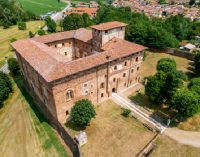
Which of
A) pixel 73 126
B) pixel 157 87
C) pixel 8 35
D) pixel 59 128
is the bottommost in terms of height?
pixel 59 128

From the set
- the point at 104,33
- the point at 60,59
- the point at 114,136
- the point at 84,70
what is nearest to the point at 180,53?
the point at 104,33

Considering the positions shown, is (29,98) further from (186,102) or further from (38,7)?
(38,7)

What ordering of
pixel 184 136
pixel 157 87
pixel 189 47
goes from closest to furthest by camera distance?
pixel 184 136 < pixel 157 87 < pixel 189 47

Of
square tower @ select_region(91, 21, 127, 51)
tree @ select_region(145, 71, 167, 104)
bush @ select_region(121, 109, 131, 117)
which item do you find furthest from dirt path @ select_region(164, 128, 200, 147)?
square tower @ select_region(91, 21, 127, 51)

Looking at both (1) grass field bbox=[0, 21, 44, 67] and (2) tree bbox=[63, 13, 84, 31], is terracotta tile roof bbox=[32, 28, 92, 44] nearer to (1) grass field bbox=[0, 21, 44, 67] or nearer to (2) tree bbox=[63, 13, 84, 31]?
(1) grass field bbox=[0, 21, 44, 67]

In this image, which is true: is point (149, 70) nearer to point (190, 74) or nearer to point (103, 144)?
point (190, 74)

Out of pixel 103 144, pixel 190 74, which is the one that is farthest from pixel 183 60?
pixel 103 144
